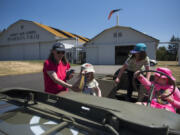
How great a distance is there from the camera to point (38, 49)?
81.9 ft

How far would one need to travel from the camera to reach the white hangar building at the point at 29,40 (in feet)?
79.6

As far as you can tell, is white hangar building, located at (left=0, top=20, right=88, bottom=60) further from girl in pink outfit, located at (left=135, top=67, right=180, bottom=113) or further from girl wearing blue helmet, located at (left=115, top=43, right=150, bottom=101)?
girl in pink outfit, located at (left=135, top=67, right=180, bottom=113)

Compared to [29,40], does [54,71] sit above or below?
below

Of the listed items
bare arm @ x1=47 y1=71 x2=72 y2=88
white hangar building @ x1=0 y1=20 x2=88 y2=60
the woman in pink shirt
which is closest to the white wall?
white hangar building @ x1=0 y1=20 x2=88 y2=60

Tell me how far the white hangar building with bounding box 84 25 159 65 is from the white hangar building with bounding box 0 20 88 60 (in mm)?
3625

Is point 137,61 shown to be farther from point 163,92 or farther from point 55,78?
point 55,78

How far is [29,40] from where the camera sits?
26016mm

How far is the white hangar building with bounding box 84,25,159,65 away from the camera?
65.8 ft

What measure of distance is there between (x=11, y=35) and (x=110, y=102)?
32547mm

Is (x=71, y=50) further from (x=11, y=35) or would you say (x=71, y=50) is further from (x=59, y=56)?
(x=59, y=56)

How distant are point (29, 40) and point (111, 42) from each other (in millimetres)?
16224

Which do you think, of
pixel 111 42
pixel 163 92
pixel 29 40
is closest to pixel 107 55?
pixel 111 42

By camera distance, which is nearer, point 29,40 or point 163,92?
point 163,92

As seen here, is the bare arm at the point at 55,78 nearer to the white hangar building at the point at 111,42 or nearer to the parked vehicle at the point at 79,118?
the parked vehicle at the point at 79,118
